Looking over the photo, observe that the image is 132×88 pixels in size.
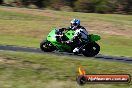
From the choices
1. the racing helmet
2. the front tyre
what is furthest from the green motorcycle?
the racing helmet

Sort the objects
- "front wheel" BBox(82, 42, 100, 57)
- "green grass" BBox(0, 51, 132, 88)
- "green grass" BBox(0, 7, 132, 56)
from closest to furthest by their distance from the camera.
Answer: "green grass" BBox(0, 51, 132, 88) < "front wheel" BBox(82, 42, 100, 57) < "green grass" BBox(0, 7, 132, 56)

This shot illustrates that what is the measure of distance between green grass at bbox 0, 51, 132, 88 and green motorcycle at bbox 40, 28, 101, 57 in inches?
105

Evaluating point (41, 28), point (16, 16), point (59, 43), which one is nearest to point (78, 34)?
point (59, 43)

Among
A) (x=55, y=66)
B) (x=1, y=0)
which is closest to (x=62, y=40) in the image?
(x=55, y=66)

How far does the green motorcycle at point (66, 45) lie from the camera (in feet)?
78.8

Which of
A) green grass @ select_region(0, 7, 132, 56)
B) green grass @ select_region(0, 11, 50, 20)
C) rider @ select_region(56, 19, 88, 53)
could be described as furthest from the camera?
green grass @ select_region(0, 11, 50, 20)

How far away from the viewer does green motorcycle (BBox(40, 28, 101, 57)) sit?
2403cm

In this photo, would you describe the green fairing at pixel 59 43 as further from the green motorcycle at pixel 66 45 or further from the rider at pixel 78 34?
the rider at pixel 78 34

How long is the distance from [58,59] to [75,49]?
3551 millimetres

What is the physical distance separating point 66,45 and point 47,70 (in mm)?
6402

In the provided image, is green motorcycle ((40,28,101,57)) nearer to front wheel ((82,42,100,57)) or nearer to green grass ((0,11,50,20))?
front wheel ((82,42,100,57))

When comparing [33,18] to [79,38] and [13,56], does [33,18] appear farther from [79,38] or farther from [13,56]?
[13,56]

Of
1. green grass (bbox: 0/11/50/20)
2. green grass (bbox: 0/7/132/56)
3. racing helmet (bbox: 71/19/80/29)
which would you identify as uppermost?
racing helmet (bbox: 71/19/80/29)

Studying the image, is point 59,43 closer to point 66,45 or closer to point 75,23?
point 66,45
